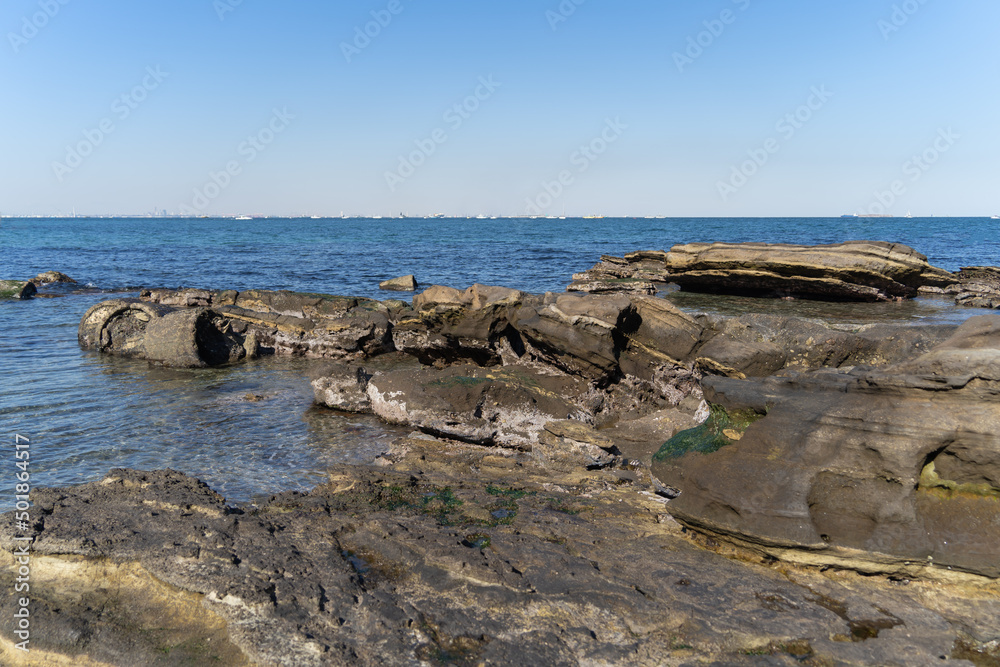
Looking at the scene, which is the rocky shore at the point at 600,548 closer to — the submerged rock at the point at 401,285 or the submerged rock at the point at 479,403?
the submerged rock at the point at 479,403

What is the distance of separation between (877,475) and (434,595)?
3.39 meters

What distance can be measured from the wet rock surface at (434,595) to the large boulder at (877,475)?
0.75ft

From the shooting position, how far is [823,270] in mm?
18328

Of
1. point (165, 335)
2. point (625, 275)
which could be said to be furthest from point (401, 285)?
point (165, 335)

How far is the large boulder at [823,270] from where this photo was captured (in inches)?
709

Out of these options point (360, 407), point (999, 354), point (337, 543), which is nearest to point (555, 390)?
point (360, 407)

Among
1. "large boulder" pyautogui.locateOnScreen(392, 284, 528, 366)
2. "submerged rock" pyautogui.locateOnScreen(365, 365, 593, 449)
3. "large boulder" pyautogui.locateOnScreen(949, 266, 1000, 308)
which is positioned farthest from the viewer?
"large boulder" pyautogui.locateOnScreen(949, 266, 1000, 308)

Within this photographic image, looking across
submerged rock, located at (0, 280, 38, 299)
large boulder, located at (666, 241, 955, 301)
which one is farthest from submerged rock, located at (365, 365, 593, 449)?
submerged rock, located at (0, 280, 38, 299)

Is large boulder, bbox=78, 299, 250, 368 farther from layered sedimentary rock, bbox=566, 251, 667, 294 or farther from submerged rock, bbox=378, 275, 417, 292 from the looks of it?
layered sedimentary rock, bbox=566, 251, 667, 294

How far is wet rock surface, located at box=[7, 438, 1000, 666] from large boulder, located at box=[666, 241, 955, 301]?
16.3 m

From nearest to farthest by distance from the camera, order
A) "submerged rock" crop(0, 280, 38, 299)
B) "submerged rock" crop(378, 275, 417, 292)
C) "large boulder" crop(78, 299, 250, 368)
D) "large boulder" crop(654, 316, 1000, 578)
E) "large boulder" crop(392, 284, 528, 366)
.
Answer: "large boulder" crop(654, 316, 1000, 578), "large boulder" crop(392, 284, 528, 366), "large boulder" crop(78, 299, 250, 368), "submerged rock" crop(0, 280, 38, 299), "submerged rock" crop(378, 275, 417, 292)

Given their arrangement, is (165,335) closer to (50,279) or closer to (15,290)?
(15,290)

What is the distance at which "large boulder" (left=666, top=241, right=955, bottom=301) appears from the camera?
18.0 metres

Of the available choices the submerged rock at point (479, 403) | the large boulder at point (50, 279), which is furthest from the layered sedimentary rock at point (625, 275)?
the large boulder at point (50, 279)
